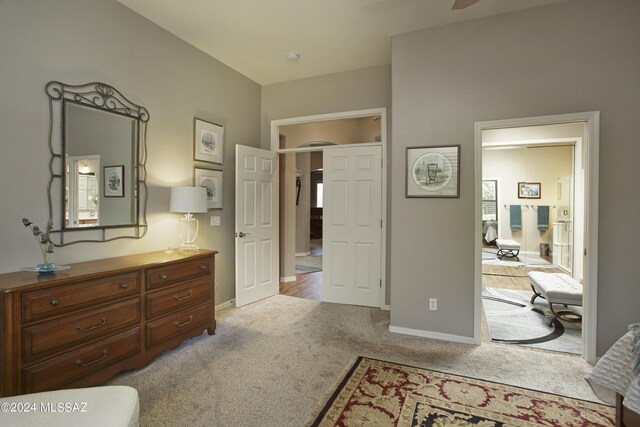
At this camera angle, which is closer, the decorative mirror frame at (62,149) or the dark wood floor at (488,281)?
the decorative mirror frame at (62,149)

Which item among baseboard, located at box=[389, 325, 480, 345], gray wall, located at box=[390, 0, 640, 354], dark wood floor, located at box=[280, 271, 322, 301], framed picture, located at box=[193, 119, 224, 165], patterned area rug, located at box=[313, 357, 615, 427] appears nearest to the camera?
patterned area rug, located at box=[313, 357, 615, 427]

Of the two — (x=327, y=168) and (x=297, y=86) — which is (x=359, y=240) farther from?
(x=297, y=86)

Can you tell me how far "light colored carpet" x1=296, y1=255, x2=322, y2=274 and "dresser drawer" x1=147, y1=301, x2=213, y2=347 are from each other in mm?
3148

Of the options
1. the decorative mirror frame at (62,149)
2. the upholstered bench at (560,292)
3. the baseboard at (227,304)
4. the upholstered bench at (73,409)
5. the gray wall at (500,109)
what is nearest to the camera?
the upholstered bench at (73,409)

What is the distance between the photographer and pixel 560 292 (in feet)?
11.0

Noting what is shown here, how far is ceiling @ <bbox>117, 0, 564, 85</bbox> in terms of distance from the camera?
2.77 metres

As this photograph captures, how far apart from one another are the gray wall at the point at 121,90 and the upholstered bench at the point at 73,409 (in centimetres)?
132

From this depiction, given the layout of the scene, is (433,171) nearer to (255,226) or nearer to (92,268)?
(255,226)

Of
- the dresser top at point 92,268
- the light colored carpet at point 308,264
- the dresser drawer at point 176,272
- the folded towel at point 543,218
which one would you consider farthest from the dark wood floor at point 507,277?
the dresser top at point 92,268

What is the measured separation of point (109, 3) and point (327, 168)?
2.71 meters

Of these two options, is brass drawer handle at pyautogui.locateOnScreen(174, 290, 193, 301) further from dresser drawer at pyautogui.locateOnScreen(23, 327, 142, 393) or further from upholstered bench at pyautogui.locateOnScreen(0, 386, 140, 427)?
upholstered bench at pyautogui.locateOnScreen(0, 386, 140, 427)

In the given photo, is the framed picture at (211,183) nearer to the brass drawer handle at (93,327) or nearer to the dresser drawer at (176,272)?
the dresser drawer at (176,272)

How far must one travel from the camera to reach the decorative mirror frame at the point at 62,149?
231 centimetres

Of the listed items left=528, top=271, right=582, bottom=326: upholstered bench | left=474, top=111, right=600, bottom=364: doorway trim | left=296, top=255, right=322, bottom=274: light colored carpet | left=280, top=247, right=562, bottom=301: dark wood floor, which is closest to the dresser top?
left=280, top=247, right=562, bottom=301: dark wood floor
